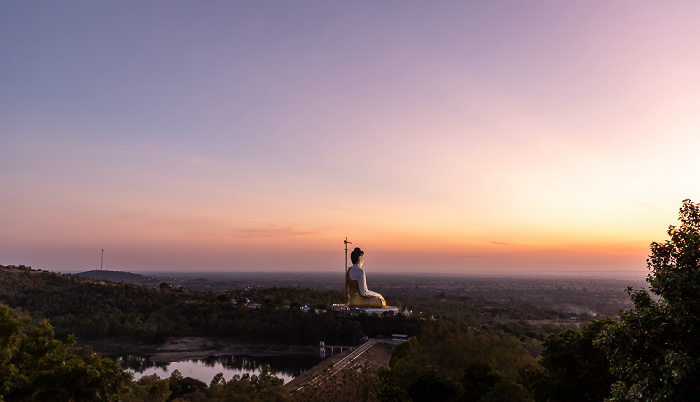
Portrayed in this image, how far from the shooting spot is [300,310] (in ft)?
160

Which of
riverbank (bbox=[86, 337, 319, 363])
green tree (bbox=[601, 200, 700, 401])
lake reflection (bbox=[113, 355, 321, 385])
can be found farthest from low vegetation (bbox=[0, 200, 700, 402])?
lake reflection (bbox=[113, 355, 321, 385])

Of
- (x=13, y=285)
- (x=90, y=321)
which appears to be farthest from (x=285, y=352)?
(x=13, y=285)

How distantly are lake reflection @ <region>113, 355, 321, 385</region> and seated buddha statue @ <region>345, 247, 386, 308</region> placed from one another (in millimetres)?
8196

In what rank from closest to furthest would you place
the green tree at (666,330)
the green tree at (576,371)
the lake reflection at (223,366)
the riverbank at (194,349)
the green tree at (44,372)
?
the green tree at (666,330) < the green tree at (44,372) < the green tree at (576,371) < the lake reflection at (223,366) < the riverbank at (194,349)

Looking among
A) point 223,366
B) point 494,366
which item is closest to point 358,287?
point 223,366

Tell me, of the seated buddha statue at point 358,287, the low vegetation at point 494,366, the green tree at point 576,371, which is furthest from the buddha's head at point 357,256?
the green tree at point 576,371

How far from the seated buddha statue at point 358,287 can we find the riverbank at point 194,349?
608cm

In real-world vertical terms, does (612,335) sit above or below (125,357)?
above

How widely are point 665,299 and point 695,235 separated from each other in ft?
3.52

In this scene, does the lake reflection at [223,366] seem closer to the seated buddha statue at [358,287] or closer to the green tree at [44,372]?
the seated buddha statue at [358,287]

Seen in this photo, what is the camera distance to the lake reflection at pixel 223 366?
32.3 metres

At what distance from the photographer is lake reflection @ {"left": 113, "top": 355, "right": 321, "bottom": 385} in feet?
106

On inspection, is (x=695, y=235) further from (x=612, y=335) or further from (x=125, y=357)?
(x=125, y=357)

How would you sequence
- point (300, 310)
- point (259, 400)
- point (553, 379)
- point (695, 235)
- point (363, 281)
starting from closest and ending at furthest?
point (695, 235), point (553, 379), point (259, 400), point (363, 281), point (300, 310)
